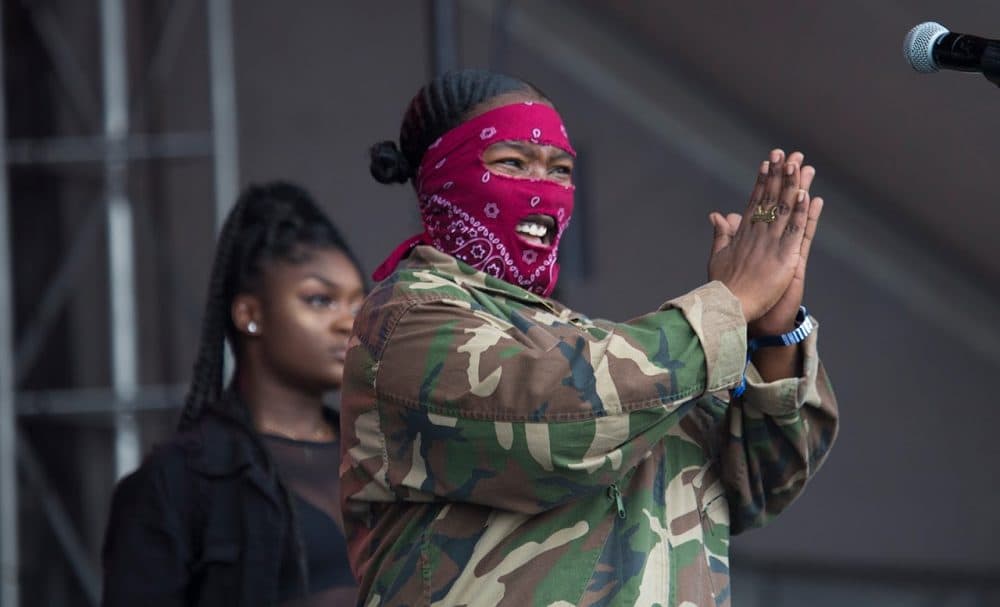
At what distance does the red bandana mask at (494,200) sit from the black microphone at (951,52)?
44 cm

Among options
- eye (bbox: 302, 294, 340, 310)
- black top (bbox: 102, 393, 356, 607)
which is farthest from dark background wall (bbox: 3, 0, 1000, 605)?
black top (bbox: 102, 393, 356, 607)

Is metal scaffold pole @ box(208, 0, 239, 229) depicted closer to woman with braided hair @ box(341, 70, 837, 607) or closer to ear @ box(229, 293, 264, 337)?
ear @ box(229, 293, 264, 337)

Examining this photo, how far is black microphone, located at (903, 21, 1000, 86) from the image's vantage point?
1.43 metres

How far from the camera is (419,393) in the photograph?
1539 millimetres

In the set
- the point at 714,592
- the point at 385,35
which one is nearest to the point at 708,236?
the point at 385,35

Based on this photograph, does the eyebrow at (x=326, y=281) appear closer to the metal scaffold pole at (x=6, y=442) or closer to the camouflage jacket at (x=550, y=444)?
the camouflage jacket at (x=550, y=444)

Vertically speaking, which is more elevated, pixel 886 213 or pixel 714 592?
pixel 886 213

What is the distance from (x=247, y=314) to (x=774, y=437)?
4.76 feet

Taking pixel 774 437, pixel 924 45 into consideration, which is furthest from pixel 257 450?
pixel 924 45

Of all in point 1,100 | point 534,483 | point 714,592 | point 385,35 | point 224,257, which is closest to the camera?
point 534,483

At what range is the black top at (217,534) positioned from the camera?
251 cm

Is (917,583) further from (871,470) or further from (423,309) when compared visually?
(423,309)

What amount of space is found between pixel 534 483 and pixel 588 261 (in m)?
3.86

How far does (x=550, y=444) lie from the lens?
1.48 meters
